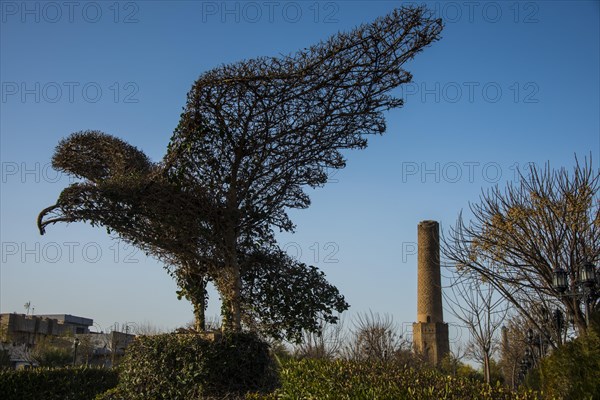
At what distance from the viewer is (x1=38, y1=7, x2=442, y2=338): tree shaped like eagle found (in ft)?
37.1

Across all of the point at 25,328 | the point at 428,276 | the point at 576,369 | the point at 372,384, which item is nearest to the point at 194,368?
→ the point at 372,384

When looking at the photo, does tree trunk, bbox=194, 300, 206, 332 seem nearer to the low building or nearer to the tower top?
the low building

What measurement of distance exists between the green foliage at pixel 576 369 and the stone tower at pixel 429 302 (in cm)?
4862

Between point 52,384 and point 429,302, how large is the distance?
4675 centimetres

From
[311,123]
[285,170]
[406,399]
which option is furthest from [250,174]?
[406,399]

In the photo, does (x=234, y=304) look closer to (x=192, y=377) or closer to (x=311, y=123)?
(x=192, y=377)

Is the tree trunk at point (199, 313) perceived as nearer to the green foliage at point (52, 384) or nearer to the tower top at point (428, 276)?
the green foliage at point (52, 384)

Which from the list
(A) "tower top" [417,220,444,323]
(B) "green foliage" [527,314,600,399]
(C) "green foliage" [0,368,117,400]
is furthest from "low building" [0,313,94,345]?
(B) "green foliage" [527,314,600,399]

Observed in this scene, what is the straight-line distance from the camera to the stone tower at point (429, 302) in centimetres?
5644

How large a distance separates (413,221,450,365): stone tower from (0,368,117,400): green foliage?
42.4 metres

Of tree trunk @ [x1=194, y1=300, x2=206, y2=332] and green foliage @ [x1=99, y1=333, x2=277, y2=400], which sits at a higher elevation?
tree trunk @ [x1=194, y1=300, x2=206, y2=332]

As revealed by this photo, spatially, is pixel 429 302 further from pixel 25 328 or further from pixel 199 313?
pixel 199 313

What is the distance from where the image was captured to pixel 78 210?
11898 millimetres

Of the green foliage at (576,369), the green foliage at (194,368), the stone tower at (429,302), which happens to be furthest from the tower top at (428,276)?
the green foliage at (576,369)
